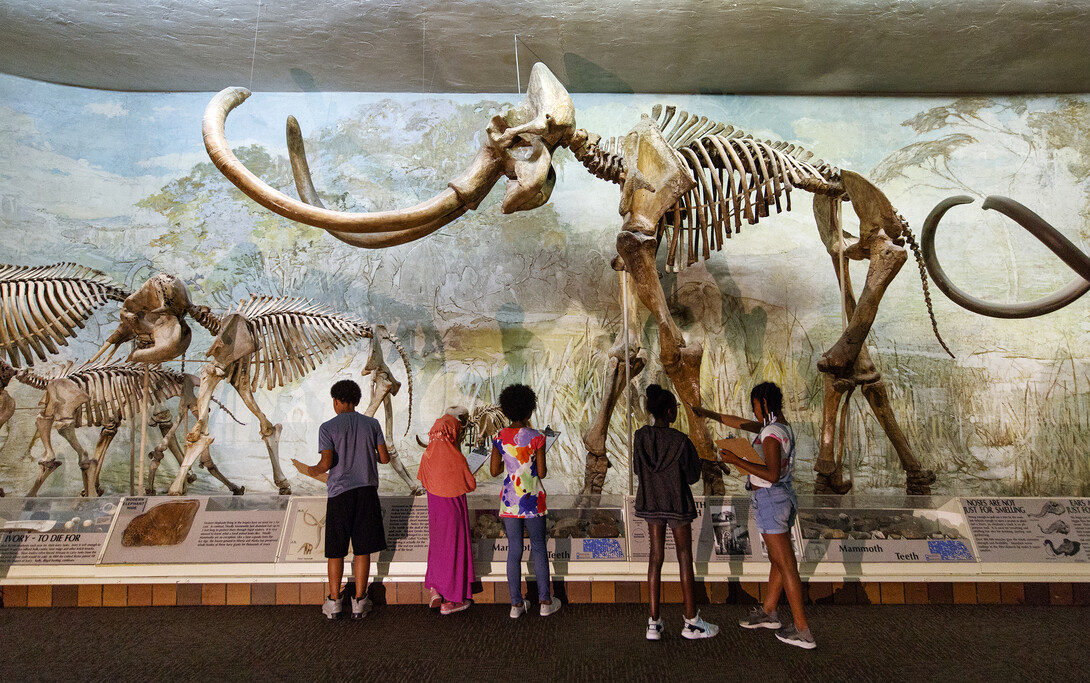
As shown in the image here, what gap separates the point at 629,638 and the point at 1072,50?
25.0 feet

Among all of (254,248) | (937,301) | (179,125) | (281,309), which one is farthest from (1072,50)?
(179,125)

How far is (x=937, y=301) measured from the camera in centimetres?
697

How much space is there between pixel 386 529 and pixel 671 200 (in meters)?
2.94

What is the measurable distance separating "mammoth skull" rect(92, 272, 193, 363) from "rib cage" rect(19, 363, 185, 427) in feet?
3.10

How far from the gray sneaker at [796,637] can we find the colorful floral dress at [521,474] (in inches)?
53.9

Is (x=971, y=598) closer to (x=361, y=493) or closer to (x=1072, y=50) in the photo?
(x=361, y=493)

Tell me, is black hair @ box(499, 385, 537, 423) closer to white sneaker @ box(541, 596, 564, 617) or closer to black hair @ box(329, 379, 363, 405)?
black hair @ box(329, 379, 363, 405)

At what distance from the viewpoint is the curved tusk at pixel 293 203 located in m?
3.26

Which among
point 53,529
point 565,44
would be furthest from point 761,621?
point 565,44

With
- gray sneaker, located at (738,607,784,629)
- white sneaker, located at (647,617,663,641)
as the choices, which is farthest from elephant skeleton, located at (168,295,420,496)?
gray sneaker, located at (738,607,784,629)

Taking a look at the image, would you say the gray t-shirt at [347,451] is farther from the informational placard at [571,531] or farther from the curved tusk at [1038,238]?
the curved tusk at [1038,238]

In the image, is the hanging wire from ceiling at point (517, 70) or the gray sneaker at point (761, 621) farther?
the hanging wire from ceiling at point (517, 70)

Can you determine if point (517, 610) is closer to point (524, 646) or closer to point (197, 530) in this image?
point (524, 646)

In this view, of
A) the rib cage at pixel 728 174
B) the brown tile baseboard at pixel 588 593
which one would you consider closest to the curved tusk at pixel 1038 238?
the rib cage at pixel 728 174
